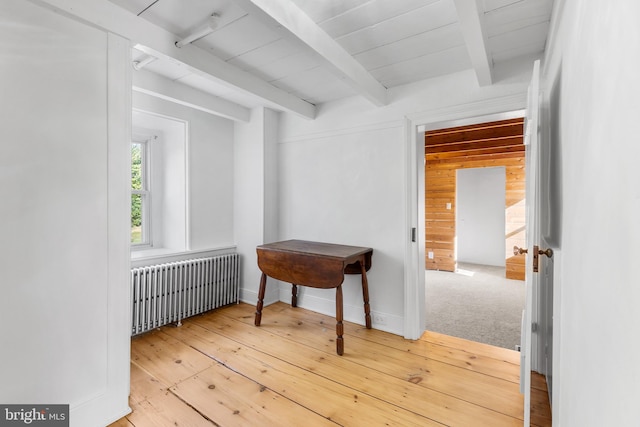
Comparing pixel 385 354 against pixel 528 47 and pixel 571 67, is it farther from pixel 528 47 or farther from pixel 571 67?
pixel 528 47

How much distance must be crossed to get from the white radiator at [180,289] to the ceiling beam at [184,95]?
1505mm

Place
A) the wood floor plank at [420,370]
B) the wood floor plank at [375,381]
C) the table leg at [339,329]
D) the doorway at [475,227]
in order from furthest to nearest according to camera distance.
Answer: the doorway at [475,227] → the table leg at [339,329] → the wood floor plank at [420,370] → the wood floor plank at [375,381]

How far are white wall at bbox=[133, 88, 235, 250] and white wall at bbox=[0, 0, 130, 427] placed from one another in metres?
1.35

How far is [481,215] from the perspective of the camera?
5992mm

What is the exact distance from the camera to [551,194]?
1.62 meters

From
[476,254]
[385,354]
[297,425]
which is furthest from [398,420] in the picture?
[476,254]

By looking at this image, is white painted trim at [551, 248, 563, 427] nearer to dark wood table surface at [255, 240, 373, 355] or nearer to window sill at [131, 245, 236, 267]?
dark wood table surface at [255, 240, 373, 355]

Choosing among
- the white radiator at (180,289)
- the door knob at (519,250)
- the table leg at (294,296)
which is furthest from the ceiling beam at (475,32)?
the white radiator at (180,289)

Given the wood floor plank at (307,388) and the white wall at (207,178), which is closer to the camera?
the wood floor plank at (307,388)

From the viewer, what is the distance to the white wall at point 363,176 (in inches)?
94.3

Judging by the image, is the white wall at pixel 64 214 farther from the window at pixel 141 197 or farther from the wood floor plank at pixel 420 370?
the window at pixel 141 197

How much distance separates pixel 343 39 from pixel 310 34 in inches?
11.6

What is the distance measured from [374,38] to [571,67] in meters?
1.11

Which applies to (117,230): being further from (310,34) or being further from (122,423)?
(310,34)
